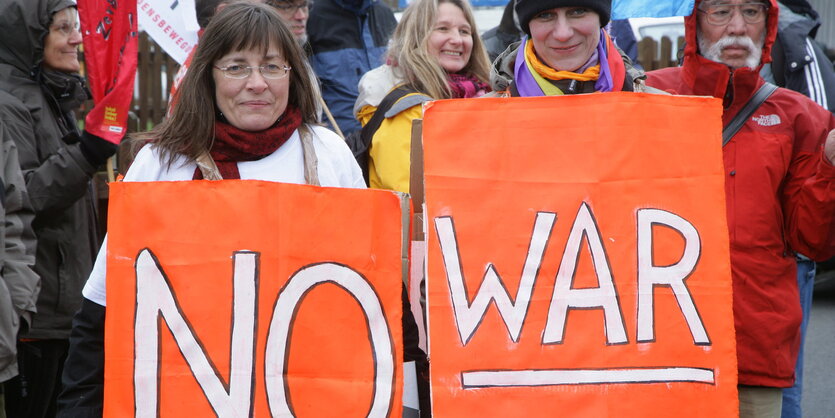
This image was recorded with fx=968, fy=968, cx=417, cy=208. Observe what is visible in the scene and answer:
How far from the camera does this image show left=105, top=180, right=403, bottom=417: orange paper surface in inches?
93.4

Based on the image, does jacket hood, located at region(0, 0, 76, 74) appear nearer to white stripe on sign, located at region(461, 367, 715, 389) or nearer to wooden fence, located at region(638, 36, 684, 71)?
white stripe on sign, located at region(461, 367, 715, 389)

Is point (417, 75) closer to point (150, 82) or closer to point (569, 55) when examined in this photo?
point (569, 55)

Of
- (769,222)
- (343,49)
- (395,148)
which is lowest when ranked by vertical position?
(769,222)

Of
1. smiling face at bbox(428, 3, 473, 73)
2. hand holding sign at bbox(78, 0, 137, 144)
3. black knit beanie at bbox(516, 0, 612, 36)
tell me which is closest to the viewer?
black knit beanie at bbox(516, 0, 612, 36)

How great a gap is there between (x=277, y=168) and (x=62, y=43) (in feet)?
7.44

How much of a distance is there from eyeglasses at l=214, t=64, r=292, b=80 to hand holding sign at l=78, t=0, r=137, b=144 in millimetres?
1688

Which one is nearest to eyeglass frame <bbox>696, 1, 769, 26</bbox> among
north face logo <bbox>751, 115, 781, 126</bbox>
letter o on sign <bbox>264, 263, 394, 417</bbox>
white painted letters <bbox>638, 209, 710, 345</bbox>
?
north face logo <bbox>751, 115, 781, 126</bbox>

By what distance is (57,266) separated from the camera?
163 inches

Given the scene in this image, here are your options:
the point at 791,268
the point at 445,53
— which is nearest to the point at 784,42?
the point at 445,53

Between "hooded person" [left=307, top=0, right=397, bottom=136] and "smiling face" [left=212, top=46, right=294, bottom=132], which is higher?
"hooded person" [left=307, top=0, right=397, bottom=136]

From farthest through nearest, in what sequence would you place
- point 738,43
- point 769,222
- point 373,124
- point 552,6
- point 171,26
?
point 171,26 → point 373,124 → point 738,43 → point 769,222 → point 552,6

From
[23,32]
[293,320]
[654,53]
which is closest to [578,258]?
[293,320]

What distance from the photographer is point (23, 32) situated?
4234mm

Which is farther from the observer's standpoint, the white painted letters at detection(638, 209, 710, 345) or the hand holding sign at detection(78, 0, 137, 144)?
the hand holding sign at detection(78, 0, 137, 144)
